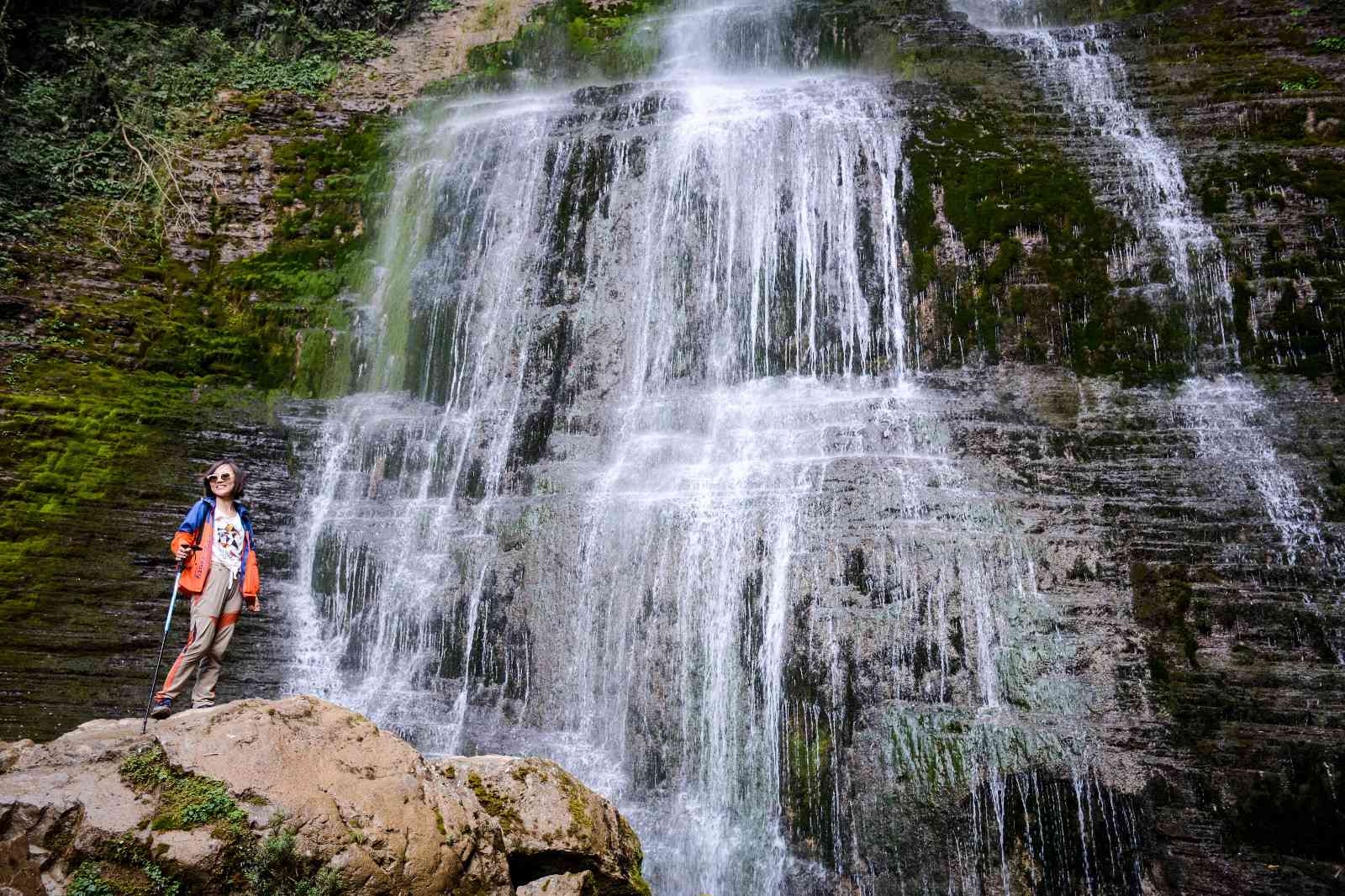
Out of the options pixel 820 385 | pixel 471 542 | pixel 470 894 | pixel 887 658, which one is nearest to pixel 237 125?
pixel 471 542

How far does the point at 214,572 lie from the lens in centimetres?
534

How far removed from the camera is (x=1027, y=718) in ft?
24.1

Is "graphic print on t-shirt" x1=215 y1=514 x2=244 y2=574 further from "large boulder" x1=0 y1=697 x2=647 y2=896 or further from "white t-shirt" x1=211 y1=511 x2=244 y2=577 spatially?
"large boulder" x1=0 y1=697 x2=647 y2=896

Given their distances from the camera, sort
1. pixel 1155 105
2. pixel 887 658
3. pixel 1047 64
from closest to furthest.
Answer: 1. pixel 887 658
2. pixel 1155 105
3. pixel 1047 64

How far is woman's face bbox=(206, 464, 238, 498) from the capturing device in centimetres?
543

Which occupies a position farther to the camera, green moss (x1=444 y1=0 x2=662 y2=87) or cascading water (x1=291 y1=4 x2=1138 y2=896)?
green moss (x1=444 y1=0 x2=662 y2=87)

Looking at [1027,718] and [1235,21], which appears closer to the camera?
[1027,718]

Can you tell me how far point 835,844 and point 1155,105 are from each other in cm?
939

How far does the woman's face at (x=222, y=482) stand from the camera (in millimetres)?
5434

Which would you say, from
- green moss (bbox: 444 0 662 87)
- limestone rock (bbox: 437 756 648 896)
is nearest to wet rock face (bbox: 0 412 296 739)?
limestone rock (bbox: 437 756 648 896)

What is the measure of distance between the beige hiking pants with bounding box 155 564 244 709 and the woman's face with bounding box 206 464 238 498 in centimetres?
45

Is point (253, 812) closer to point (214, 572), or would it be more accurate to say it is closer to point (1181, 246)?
point (214, 572)

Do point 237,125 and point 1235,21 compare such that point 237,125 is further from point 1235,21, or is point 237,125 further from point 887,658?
point 1235,21

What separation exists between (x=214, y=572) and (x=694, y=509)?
15.7 feet
